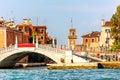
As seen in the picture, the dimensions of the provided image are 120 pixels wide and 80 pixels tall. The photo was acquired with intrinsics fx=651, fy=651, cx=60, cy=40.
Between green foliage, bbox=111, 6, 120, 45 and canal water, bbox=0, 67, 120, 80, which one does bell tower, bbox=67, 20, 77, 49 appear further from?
canal water, bbox=0, 67, 120, 80

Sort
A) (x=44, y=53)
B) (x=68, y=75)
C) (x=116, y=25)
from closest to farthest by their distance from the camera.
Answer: (x=68, y=75) < (x=44, y=53) < (x=116, y=25)

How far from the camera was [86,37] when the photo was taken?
384ft

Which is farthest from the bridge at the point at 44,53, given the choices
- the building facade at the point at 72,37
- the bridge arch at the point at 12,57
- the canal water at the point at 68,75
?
the building facade at the point at 72,37

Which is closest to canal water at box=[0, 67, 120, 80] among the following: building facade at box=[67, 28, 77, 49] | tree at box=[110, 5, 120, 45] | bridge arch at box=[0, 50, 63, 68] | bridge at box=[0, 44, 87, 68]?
bridge at box=[0, 44, 87, 68]

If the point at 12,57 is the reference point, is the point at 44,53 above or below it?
above

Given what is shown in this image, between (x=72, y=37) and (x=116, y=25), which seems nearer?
(x=116, y=25)

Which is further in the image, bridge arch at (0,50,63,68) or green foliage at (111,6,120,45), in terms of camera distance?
green foliage at (111,6,120,45)

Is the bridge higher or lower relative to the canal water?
higher

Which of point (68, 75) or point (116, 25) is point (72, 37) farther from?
point (68, 75)

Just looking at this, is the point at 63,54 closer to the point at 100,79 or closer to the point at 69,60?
the point at 69,60

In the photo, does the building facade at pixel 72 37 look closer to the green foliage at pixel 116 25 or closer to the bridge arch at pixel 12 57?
the bridge arch at pixel 12 57

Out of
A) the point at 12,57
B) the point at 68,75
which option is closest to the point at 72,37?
the point at 12,57

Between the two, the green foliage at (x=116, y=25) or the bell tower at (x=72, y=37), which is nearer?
the green foliage at (x=116, y=25)

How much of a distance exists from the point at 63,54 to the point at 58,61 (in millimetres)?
1102
